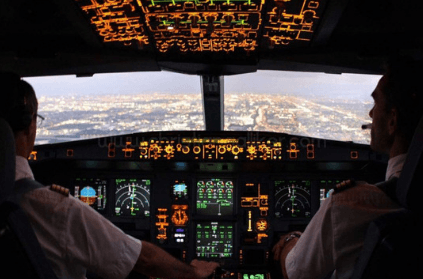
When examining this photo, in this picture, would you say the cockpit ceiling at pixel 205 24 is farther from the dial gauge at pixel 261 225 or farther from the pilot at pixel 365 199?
the dial gauge at pixel 261 225

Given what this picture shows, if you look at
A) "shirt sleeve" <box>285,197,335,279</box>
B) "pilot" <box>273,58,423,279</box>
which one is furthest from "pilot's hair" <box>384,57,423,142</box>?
"shirt sleeve" <box>285,197,335,279</box>

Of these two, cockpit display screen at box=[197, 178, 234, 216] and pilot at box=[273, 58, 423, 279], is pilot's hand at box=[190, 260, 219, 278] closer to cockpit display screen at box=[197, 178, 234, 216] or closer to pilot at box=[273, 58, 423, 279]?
pilot at box=[273, 58, 423, 279]

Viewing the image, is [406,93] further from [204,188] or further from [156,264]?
[204,188]

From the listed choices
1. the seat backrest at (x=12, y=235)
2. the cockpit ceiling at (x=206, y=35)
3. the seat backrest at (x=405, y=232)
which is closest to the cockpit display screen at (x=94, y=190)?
the cockpit ceiling at (x=206, y=35)

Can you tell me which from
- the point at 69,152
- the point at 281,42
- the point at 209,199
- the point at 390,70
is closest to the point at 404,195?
the point at 390,70

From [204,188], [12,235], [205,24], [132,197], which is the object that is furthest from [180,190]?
[12,235]
